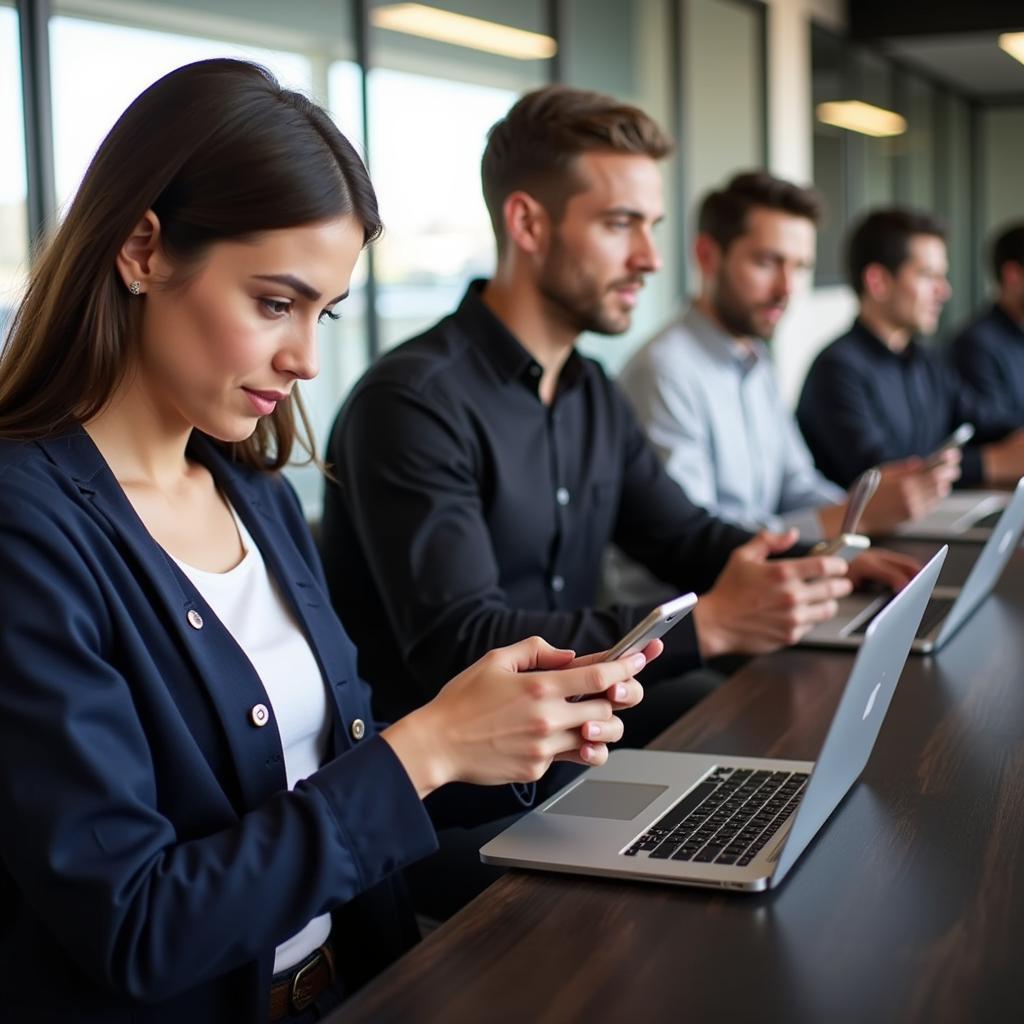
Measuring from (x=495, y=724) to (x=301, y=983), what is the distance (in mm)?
377

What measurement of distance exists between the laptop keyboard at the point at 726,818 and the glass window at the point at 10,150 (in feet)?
6.43

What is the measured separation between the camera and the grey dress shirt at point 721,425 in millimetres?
3318

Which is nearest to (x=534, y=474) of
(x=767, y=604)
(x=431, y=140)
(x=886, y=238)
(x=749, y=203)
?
(x=767, y=604)

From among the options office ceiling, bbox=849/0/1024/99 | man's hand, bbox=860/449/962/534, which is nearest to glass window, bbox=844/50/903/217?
office ceiling, bbox=849/0/1024/99

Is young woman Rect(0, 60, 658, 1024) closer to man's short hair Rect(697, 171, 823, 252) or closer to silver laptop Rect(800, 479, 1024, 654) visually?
silver laptop Rect(800, 479, 1024, 654)

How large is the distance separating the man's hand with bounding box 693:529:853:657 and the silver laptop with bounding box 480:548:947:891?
43 centimetres

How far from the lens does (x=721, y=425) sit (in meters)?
3.45

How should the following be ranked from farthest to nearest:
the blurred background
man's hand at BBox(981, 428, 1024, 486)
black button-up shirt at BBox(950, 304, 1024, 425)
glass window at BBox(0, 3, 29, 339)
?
black button-up shirt at BBox(950, 304, 1024, 425) → man's hand at BBox(981, 428, 1024, 486) → the blurred background → glass window at BBox(0, 3, 29, 339)

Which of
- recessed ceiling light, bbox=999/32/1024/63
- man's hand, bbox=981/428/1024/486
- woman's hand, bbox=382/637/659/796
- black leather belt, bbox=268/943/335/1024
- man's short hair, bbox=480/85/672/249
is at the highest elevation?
recessed ceiling light, bbox=999/32/1024/63

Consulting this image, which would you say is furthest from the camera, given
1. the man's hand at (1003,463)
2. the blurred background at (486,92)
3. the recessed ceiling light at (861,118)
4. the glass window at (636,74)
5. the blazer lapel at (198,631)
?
the recessed ceiling light at (861,118)

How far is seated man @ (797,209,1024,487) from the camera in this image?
4175 millimetres

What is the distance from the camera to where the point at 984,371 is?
18.4ft

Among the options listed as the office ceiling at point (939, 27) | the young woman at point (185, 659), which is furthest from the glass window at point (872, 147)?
the young woman at point (185, 659)

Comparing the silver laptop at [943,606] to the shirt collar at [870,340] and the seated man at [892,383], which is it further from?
the shirt collar at [870,340]
